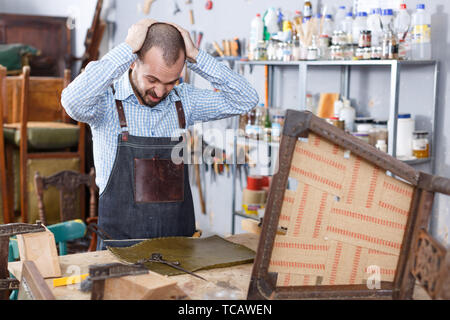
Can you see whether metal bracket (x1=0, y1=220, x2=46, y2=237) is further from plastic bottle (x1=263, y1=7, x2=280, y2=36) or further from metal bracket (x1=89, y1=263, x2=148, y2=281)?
plastic bottle (x1=263, y1=7, x2=280, y2=36)

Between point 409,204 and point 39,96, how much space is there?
15.2 feet

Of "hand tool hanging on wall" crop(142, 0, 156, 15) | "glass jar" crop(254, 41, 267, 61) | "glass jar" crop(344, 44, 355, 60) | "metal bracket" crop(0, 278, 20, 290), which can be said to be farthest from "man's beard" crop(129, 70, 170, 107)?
"hand tool hanging on wall" crop(142, 0, 156, 15)

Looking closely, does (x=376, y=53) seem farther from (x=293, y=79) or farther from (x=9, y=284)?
(x=9, y=284)

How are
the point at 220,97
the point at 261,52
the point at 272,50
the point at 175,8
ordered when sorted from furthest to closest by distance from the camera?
the point at 175,8
the point at 261,52
the point at 272,50
the point at 220,97

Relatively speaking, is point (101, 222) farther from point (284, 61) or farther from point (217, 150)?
point (217, 150)

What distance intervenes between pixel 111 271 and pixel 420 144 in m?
2.35

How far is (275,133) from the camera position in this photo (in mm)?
3914

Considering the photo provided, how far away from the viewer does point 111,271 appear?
1.43 meters

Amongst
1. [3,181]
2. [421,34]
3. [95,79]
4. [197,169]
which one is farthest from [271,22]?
[3,181]

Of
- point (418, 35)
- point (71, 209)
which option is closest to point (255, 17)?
point (418, 35)

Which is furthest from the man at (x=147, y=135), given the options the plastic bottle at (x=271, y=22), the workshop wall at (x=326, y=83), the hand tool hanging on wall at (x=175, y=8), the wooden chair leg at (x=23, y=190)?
the hand tool hanging on wall at (x=175, y=8)

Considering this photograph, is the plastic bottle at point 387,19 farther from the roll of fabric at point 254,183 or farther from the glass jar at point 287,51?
the roll of fabric at point 254,183

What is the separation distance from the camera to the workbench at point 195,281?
5.23 feet

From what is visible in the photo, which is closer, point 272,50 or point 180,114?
point 180,114
